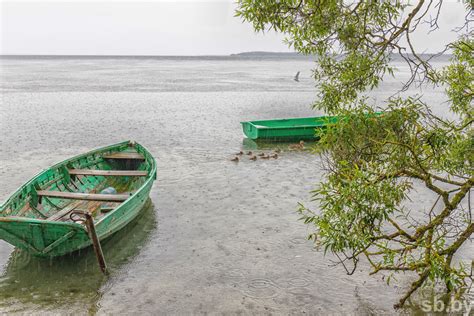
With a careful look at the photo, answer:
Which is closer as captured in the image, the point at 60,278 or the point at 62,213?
the point at 60,278

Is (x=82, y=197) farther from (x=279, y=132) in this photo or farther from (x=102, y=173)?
(x=279, y=132)

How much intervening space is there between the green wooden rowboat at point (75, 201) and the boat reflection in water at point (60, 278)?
0.46 meters

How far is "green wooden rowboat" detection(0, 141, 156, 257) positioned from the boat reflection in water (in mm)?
461

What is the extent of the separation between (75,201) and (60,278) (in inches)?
133

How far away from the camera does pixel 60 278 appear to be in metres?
9.07

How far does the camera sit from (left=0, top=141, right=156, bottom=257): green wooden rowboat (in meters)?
8.77

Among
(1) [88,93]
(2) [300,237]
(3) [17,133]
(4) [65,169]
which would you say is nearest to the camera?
(2) [300,237]

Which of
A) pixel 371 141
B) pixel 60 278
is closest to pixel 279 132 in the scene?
pixel 60 278

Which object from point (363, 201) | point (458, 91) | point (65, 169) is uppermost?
point (458, 91)

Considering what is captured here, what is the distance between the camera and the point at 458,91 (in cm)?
772

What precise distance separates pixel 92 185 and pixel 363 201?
10.5m

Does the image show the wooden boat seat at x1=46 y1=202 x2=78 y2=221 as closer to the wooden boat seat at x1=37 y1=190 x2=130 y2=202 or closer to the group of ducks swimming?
the wooden boat seat at x1=37 y1=190 x2=130 y2=202

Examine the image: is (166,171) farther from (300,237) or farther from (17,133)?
(17,133)

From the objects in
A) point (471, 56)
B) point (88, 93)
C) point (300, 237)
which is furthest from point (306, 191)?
point (88, 93)
